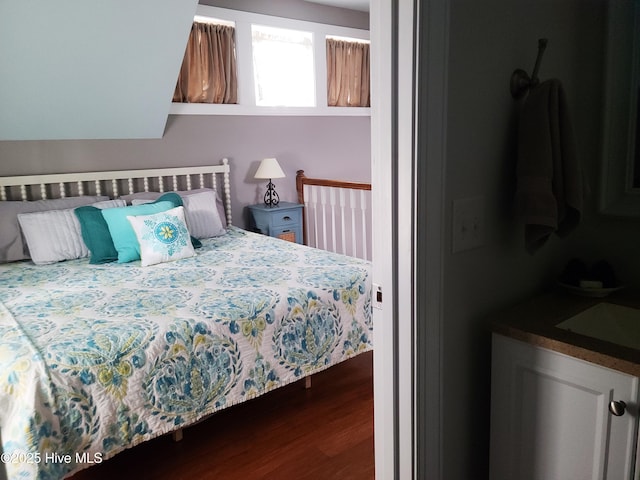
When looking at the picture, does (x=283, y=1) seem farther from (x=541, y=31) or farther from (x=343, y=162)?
(x=541, y=31)

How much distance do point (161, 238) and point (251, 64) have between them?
6.74 feet

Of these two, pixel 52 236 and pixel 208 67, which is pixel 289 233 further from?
pixel 52 236

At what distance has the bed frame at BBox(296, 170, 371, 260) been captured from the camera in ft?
12.9

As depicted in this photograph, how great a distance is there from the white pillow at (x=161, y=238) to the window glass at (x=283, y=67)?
6.04 feet

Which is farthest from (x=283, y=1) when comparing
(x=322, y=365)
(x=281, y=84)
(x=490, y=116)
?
(x=490, y=116)

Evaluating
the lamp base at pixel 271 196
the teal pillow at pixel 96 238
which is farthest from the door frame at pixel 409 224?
the lamp base at pixel 271 196

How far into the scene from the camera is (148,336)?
1.95 meters

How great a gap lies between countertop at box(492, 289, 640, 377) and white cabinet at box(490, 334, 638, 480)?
24 mm

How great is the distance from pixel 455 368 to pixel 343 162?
407 centimetres

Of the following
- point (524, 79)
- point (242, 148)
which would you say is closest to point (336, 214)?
point (242, 148)

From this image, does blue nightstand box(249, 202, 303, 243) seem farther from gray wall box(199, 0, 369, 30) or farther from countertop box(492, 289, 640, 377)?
countertop box(492, 289, 640, 377)

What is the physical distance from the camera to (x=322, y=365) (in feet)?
8.30

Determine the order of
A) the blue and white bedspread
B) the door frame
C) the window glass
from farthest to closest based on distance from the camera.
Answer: the window glass < the blue and white bedspread < the door frame

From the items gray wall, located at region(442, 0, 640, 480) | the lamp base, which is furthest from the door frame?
the lamp base
